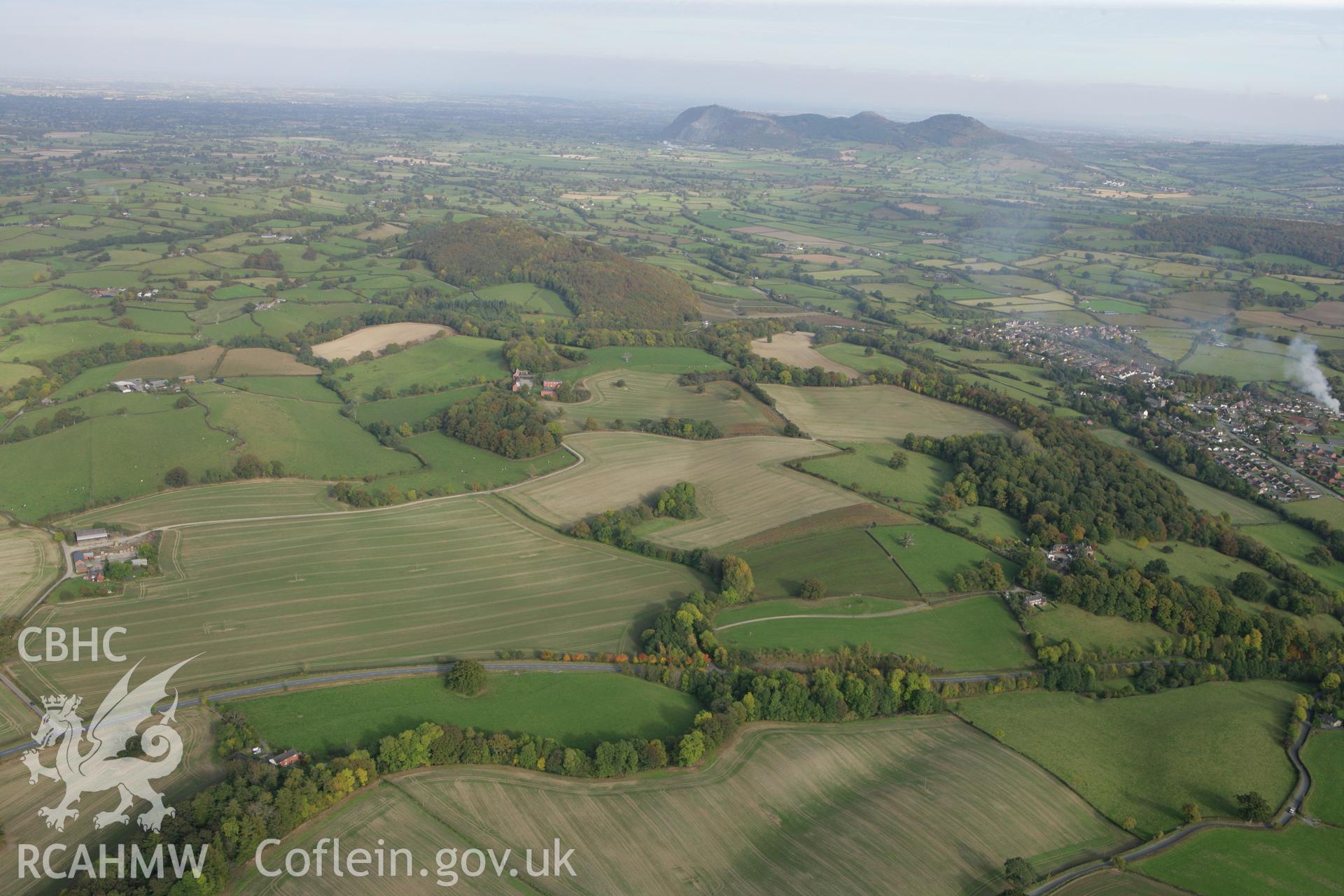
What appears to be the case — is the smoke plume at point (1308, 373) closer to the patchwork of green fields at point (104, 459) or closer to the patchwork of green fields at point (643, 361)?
the patchwork of green fields at point (643, 361)

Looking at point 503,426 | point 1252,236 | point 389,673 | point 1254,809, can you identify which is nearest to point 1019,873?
point 1254,809

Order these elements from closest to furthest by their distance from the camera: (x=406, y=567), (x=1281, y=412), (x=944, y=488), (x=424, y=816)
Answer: (x=424, y=816) < (x=406, y=567) < (x=944, y=488) < (x=1281, y=412)

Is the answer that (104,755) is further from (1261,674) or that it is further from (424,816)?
(1261,674)

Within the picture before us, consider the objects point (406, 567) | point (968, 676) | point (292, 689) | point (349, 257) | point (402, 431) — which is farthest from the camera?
point (349, 257)

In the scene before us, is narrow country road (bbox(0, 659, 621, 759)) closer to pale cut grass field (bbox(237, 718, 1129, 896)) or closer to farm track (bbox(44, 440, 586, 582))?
pale cut grass field (bbox(237, 718, 1129, 896))

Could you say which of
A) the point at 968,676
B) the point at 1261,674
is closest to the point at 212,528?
the point at 968,676
